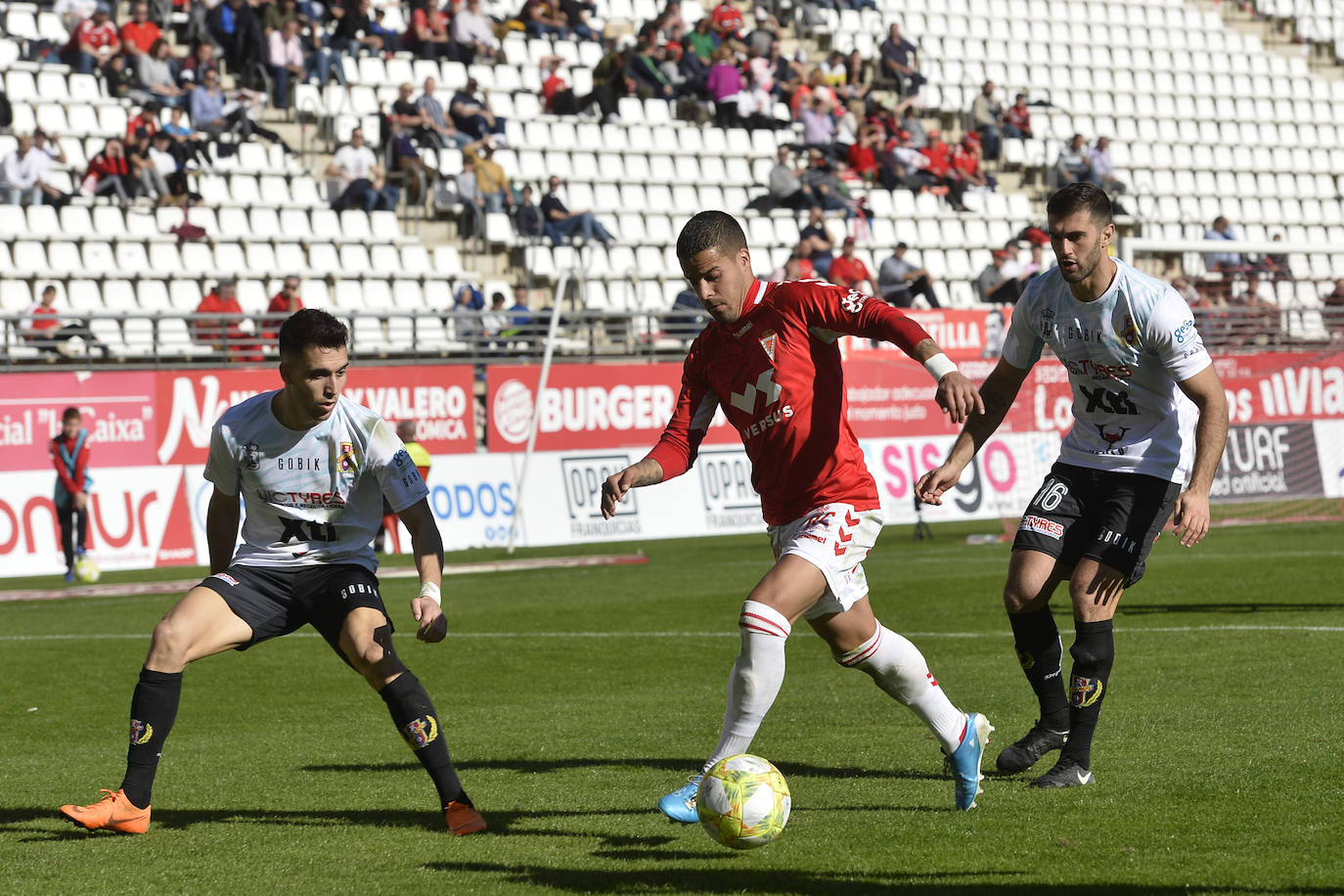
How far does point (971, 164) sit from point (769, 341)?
1104 inches

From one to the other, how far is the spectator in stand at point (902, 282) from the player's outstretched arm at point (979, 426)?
20.4 m

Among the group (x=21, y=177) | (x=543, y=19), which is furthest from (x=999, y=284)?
(x=21, y=177)

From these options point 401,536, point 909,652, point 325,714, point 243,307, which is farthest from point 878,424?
point 909,652

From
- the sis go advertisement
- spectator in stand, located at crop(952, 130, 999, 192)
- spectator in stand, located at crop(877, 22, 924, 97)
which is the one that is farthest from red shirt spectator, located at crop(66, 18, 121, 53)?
spectator in stand, located at crop(952, 130, 999, 192)

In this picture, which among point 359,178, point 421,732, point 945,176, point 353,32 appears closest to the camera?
point 421,732

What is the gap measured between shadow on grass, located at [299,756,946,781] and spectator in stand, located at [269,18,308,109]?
21.0m

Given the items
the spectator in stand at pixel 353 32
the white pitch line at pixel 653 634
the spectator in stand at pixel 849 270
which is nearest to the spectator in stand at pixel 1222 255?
the spectator in stand at pixel 849 270

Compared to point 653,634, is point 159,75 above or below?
above

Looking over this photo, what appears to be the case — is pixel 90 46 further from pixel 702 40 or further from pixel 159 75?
pixel 702 40

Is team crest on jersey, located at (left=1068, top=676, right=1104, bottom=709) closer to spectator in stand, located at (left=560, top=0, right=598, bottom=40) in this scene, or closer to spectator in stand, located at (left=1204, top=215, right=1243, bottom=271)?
spectator in stand, located at (left=1204, top=215, right=1243, bottom=271)

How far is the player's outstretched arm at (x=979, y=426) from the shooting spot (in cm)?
640

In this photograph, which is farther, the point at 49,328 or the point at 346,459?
the point at 49,328

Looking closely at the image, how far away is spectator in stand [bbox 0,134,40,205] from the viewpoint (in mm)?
22797

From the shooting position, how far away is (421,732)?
6.21m
